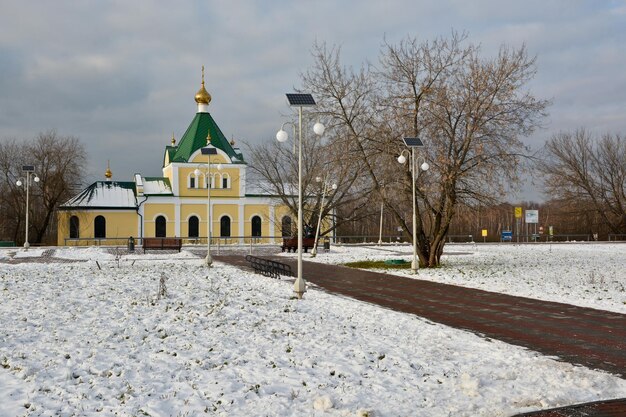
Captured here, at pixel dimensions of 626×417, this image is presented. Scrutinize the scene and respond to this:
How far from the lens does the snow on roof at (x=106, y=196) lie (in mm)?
52094

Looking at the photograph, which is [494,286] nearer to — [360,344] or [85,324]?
[360,344]

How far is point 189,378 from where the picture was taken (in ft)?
24.2

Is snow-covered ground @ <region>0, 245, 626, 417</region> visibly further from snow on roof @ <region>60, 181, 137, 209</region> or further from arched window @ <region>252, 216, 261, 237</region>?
arched window @ <region>252, 216, 261, 237</region>

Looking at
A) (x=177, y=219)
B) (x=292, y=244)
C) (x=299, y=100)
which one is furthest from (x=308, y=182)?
(x=299, y=100)

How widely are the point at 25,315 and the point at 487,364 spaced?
8.72m

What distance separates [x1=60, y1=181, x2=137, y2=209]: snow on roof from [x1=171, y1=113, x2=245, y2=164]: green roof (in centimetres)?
545

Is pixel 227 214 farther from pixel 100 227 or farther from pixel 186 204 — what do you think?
pixel 100 227

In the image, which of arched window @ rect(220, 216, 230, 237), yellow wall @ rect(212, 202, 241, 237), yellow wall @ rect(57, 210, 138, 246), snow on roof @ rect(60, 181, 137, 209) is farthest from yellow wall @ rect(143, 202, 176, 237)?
arched window @ rect(220, 216, 230, 237)

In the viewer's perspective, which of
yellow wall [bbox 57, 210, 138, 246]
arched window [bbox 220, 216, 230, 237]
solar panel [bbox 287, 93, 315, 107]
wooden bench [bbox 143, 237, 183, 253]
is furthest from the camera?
arched window [bbox 220, 216, 230, 237]

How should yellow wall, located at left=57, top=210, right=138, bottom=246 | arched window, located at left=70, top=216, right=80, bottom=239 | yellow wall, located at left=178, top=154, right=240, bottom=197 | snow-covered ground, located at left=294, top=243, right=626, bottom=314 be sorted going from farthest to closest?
1. yellow wall, located at left=178, top=154, right=240, bottom=197
2. arched window, located at left=70, top=216, right=80, bottom=239
3. yellow wall, located at left=57, top=210, right=138, bottom=246
4. snow-covered ground, located at left=294, top=243, right=626, bottom=314

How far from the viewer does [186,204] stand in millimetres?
54312

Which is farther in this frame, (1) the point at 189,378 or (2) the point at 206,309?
(2) the point at 206,309

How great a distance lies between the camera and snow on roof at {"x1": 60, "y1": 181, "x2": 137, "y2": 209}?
52.1 meters

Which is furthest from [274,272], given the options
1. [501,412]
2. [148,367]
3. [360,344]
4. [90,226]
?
[90,226]
